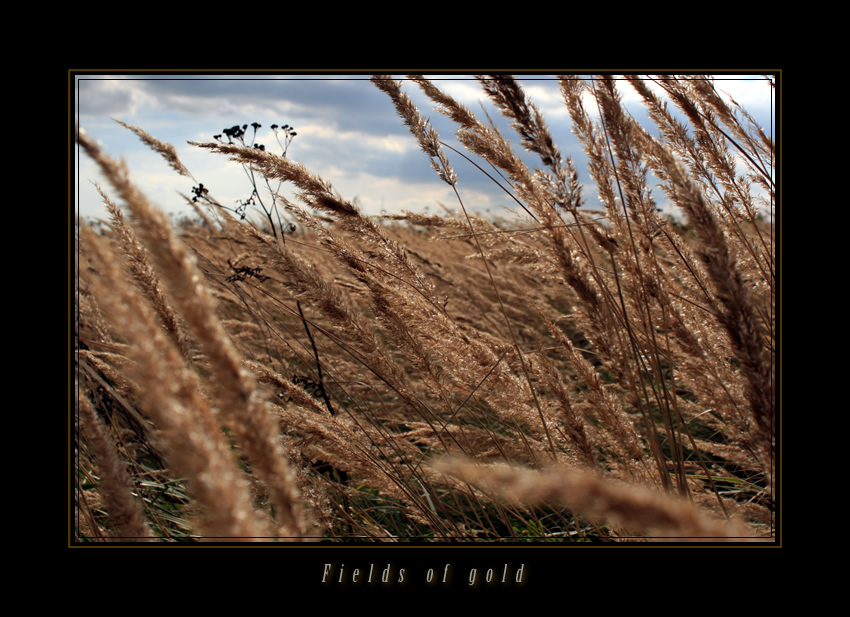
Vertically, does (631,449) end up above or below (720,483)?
above

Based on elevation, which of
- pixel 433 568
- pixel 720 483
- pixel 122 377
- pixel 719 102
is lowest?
pixel 720 483

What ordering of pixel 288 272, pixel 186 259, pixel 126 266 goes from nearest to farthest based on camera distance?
pixel 186 259
pixel 126 266
pixel 288 272

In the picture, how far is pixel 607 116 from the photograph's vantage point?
1.30 meters

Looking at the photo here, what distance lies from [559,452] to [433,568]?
0.62 meters

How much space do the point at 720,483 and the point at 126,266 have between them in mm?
2314

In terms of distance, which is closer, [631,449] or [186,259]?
[186,259]

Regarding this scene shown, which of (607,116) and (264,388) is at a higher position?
(607,116)

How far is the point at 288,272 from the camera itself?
1145mm

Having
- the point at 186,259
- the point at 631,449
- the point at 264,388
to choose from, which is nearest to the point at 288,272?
the point at 264,388

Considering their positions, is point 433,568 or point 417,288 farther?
point 417,288

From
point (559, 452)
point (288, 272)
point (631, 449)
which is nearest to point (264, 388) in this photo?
point (288, 272)

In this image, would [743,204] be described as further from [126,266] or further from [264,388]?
[126,266]
